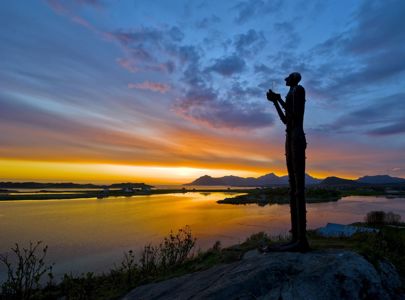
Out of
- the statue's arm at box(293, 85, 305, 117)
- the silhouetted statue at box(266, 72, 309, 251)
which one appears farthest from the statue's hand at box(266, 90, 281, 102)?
the statue's arm at box(293, 85, 305, 117)

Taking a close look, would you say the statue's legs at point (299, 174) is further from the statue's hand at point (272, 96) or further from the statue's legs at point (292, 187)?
→ the statue's hand at point (272, 96)

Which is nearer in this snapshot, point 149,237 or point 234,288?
point 234,288

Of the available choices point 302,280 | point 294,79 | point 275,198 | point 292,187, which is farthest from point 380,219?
point 275,198

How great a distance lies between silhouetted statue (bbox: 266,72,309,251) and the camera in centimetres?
811

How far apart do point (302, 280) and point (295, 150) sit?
3192 mm

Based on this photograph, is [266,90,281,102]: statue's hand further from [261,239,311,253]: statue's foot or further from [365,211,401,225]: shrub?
[365,211,401,225]: shrub

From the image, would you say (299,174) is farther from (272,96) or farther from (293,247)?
(272,96)

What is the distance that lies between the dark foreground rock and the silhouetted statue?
58cm

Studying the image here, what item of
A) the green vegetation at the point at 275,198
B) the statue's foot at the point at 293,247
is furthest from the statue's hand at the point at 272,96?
the green vegetation at the point at 275,198

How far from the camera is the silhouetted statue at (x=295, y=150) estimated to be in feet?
26.6

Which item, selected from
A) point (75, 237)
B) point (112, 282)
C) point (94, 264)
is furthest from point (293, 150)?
point (75, 237)

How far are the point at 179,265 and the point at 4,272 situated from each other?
8.89 metres

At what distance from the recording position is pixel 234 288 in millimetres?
6477

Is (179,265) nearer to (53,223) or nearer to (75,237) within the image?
(75,237)
